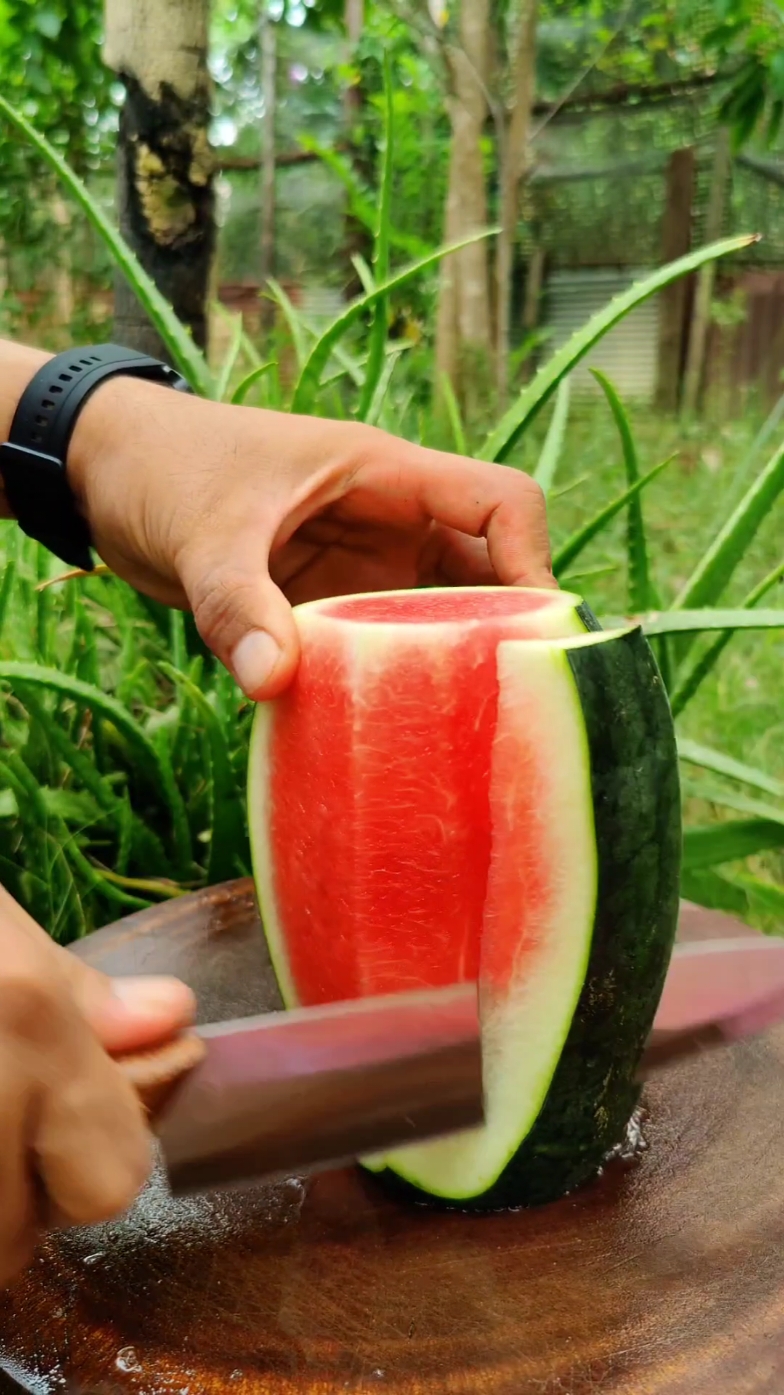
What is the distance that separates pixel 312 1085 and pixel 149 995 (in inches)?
4.8

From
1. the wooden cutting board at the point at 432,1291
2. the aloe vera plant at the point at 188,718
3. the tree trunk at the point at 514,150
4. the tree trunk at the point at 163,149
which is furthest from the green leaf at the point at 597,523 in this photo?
the tree trunk at the point at 514,150

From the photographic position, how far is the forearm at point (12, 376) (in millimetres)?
1178

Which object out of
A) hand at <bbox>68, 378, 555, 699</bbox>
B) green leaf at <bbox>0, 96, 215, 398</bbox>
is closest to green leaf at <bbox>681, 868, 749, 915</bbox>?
hand at <bbox>68, 378, 555, 699</bbox>

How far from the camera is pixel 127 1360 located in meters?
0.62

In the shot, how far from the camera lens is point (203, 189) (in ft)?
6.15

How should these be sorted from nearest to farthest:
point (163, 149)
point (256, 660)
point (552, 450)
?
1. point (256, 660)
2. point (552, 450)
3. point (163, 149)

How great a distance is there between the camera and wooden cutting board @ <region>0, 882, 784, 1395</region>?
2.00ft

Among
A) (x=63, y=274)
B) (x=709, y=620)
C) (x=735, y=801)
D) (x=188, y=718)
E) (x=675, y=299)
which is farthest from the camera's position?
(x=63, y=274)

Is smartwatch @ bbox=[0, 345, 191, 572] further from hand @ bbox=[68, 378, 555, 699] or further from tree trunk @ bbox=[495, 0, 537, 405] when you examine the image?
tree trunk @ bbox=[495, 0, 537, 405]

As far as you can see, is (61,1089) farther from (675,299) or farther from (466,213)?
(675,299)

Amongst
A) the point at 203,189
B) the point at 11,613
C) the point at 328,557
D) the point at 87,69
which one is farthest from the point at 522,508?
the point at 87,69

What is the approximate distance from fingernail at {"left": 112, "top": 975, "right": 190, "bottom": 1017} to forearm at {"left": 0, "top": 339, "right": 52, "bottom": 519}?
2.56ft

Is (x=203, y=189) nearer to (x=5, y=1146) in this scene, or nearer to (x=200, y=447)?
(x=200, y=447)

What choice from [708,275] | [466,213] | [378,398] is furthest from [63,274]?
[378,398]
